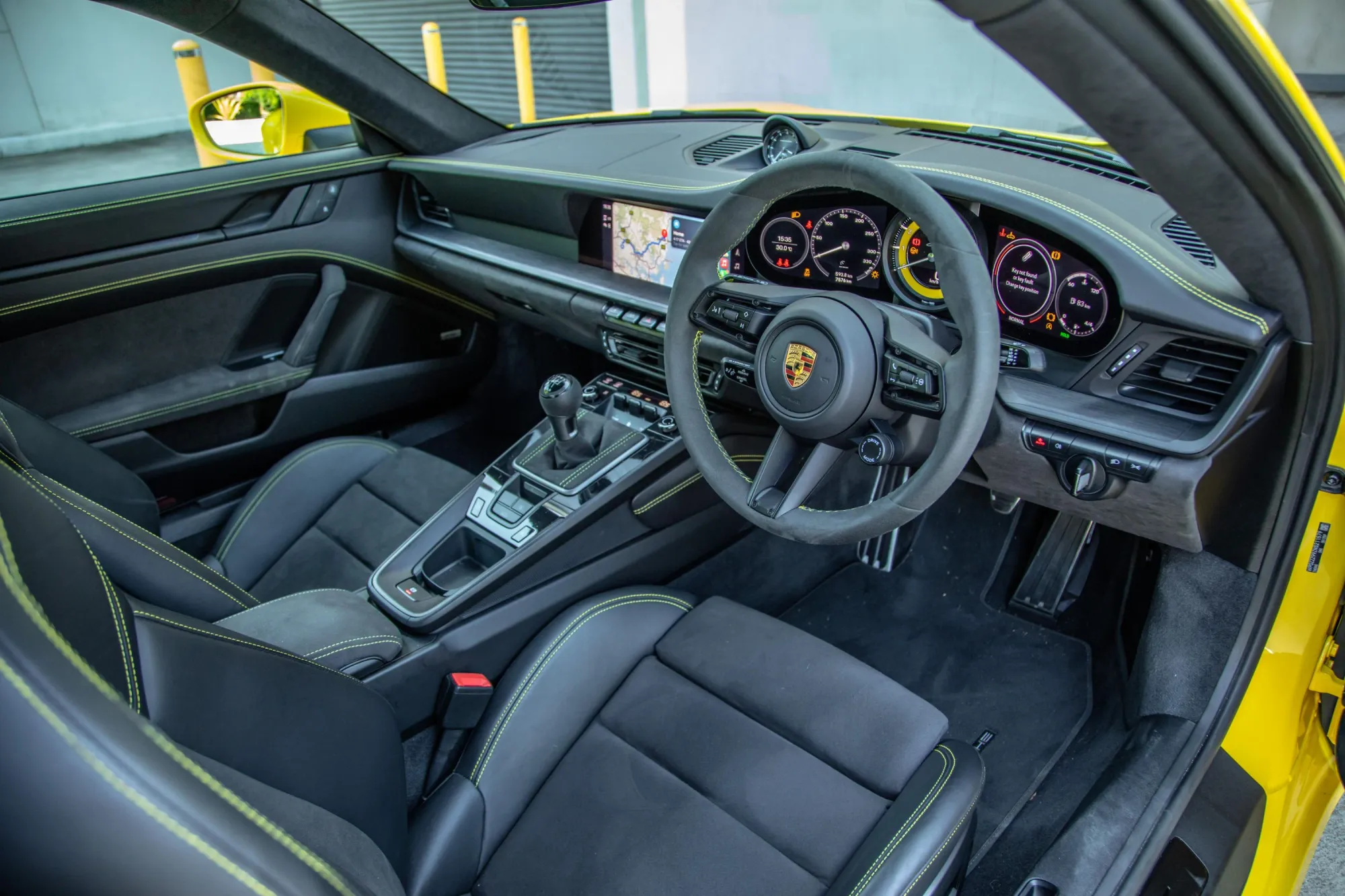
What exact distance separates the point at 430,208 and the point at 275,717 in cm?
210

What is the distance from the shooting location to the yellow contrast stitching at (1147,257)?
1.20 metres

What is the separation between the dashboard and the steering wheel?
8cm

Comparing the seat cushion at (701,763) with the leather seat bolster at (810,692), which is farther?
the leather seat bolster at (810,692)

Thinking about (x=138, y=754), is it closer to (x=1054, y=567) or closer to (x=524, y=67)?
(x=1054, y=567)

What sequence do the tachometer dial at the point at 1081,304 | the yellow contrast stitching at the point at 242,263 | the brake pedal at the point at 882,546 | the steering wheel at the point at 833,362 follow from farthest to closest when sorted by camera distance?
the brake pedal at the point at 882,546
the yellow contrast stitching at the point at 242,263
the tachometer dial at the point at 1081,304
the steering wheel at the point at 833,362

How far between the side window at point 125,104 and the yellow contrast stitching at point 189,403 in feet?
1.79

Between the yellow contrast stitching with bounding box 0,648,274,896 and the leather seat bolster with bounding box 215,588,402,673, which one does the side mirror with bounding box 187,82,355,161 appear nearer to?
the leather seat bolster with bounding box 215,588,402,673

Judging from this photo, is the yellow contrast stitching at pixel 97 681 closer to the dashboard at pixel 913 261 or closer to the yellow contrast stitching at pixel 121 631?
the yellow contrast stitching at pixel 121 631

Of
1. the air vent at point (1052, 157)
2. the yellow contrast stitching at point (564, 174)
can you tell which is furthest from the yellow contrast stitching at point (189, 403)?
the air vent at point (1052, 157)

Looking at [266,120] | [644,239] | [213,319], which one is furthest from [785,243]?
[266,120]

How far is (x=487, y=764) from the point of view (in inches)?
56.7

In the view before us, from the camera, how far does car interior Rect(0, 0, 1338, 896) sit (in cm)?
80

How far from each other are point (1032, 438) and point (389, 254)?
1933mm

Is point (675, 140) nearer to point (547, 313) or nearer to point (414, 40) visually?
point (547, 313)
